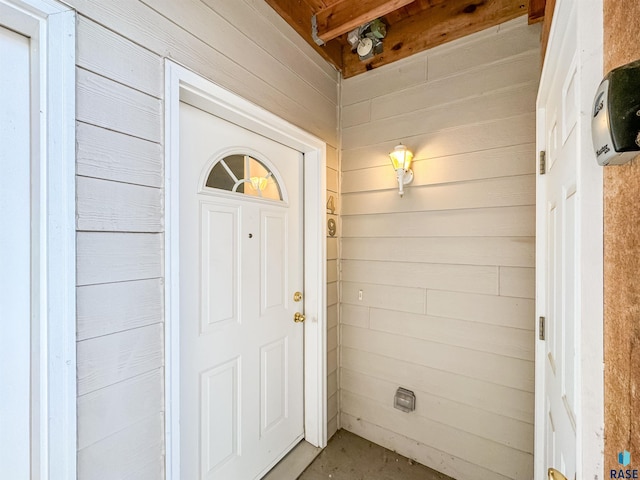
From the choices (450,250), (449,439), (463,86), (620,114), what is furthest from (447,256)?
(620,114)

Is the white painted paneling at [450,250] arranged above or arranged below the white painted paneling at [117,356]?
above

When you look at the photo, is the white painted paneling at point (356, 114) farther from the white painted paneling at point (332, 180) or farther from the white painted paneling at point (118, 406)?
the white painted paneling at point (118, 406)

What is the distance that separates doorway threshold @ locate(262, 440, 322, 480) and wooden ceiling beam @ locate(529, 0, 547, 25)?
2.77 m

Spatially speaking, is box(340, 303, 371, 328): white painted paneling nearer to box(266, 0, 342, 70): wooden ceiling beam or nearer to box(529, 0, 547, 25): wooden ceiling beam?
box(266, 0, 342, 70): wooden ceiling beam

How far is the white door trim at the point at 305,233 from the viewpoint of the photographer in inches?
41.3

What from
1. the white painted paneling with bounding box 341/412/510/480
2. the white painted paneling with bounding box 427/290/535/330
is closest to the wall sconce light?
the white painted paneling with bounding box 427/290/535/330

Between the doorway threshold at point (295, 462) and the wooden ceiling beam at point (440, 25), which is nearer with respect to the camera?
the wooden ceiling beam at point (440, 25)

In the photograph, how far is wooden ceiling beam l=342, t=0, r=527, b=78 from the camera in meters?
1.51

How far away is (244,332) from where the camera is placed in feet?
5.08
